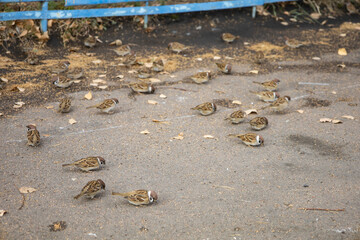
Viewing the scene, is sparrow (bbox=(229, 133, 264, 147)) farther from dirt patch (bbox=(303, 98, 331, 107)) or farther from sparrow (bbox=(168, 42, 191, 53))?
sparrow (bbox=(168, 42, 191, 53))

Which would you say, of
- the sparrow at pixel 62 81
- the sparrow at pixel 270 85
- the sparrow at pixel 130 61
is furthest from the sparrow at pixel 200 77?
the sparrow at pixel 62 81

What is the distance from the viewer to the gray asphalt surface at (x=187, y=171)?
5.53 metres

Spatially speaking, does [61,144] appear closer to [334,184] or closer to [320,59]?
[334,184]

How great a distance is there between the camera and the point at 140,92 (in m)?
9.57

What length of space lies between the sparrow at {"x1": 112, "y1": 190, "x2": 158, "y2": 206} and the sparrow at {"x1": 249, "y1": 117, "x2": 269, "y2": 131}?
8.97ft

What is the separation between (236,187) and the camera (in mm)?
6398

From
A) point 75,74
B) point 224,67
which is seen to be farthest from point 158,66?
point 75,74

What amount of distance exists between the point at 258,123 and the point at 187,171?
1.84 metres

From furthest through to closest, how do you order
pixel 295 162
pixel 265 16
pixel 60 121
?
pixel 265 16 < pixel 60 121 < pixel 295 162

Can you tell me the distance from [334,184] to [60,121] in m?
4.74

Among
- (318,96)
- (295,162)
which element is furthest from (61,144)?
(318,96)

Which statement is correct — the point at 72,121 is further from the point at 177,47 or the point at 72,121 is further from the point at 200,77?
the point at 177,47

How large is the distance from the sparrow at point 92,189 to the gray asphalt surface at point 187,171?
0.13m

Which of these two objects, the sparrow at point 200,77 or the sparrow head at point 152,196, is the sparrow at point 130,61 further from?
the sparrow head at point 152,196
